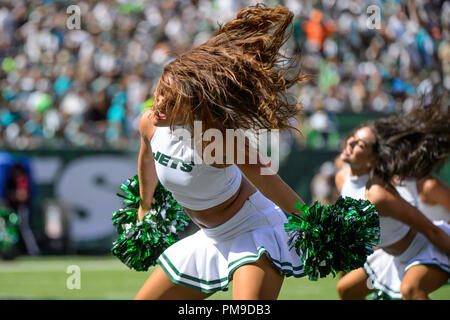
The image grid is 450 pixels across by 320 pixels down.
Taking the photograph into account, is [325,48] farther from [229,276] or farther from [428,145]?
[229,276]

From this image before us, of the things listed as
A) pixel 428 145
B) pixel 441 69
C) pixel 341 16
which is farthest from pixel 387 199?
pixel 341 16

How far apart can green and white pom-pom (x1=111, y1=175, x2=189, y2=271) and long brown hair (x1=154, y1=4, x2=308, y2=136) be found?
703mm

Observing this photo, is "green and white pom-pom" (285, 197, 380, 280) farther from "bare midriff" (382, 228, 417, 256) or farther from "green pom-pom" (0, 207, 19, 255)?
"green pom-pom" (0, 207, 19, 255)

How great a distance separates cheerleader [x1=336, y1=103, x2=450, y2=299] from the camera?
4477 mm

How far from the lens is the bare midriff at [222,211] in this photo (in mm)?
3295

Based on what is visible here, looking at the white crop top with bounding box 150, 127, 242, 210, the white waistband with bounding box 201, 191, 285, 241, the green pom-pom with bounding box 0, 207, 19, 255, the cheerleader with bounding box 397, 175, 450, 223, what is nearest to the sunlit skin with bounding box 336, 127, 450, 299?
the cheerleader with bounding box 397, 175, 450, 223

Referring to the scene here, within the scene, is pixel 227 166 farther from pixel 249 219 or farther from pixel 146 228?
pixel 146 228

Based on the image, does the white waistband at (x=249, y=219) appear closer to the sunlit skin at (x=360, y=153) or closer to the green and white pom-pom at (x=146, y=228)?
the green and white pom-pom at (x=146, y=228)

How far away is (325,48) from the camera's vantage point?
13.4 meters

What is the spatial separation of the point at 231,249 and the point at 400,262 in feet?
6.42

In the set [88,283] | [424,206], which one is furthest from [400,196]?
[88,283]

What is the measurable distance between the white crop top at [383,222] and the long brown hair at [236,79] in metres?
1.48
